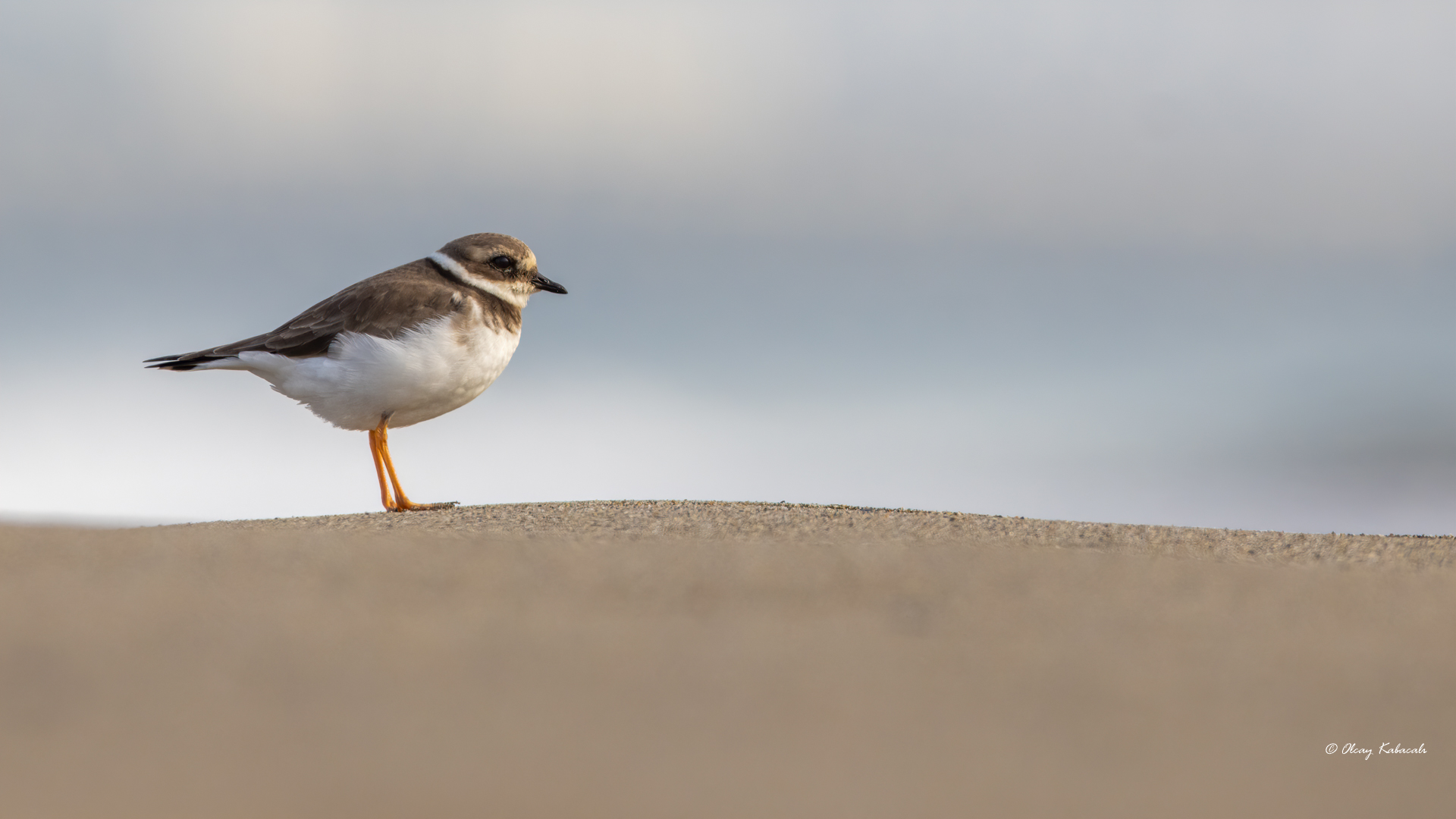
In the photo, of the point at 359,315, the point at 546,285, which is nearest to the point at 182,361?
the point at 359,315

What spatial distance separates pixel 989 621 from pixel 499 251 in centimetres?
570

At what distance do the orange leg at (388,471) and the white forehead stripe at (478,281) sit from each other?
1.34m

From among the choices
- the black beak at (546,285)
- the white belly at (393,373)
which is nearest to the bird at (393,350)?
the white belly at (393,373)

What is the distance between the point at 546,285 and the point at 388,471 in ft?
6.74

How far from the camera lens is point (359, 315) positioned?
27.2 feet

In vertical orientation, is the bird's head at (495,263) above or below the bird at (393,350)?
above

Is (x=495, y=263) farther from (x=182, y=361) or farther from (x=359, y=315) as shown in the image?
(x=182, y=361)

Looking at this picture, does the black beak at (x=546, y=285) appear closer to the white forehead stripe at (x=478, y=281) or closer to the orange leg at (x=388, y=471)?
the white forehead stripe at (x=478, y=281)

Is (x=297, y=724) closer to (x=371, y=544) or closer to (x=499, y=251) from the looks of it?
(x=371, y=544)

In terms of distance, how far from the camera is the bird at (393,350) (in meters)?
8.11

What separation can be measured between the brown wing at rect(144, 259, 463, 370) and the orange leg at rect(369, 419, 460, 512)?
784 mm

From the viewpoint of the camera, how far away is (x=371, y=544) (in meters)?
5.93

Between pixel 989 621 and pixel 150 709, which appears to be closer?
pixel 150 709

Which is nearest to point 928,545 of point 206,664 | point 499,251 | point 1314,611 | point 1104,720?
point 1314,611
